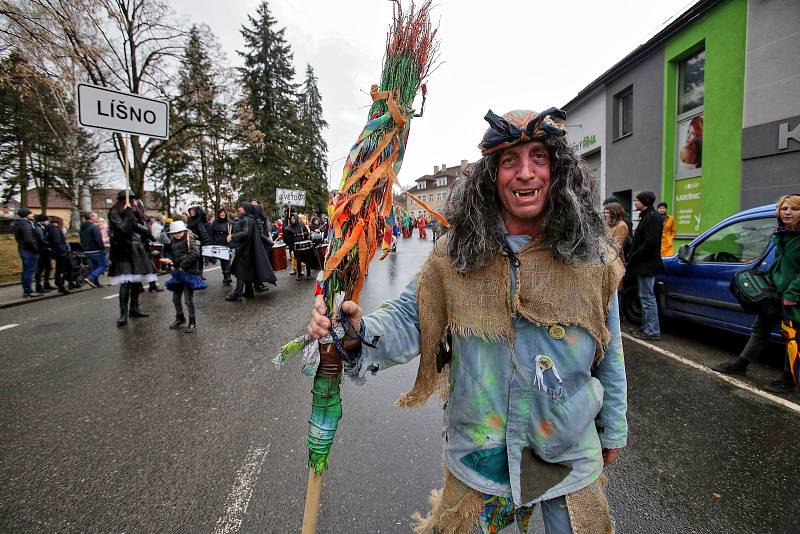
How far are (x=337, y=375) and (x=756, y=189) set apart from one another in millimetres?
11807

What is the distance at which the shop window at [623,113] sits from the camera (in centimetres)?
1511

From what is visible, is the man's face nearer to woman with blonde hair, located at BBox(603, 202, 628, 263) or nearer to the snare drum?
woman with blonde hair, located at BBox(603, 202, 628, 263)

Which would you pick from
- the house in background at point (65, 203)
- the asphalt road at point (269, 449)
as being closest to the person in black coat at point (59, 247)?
the asphalt road at point (269, 449)

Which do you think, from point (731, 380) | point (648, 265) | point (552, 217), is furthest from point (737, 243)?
point (552, 217)

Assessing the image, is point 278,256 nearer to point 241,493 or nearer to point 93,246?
point 93,246

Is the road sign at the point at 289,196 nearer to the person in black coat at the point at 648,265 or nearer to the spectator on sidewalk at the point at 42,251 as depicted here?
the spectator on sidewalk at the point at 42,251

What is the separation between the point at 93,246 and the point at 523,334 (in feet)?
41.3

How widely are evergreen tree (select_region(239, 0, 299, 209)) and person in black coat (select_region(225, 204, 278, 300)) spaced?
65.5 ft

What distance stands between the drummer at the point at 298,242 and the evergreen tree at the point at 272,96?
54.9 ft

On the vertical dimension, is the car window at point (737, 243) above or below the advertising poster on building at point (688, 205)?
below

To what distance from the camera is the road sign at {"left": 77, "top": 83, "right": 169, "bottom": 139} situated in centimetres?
539

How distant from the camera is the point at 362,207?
1487 mm

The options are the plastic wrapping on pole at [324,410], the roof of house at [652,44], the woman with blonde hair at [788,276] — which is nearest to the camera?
the plastic wrapping on pole at [324,410]

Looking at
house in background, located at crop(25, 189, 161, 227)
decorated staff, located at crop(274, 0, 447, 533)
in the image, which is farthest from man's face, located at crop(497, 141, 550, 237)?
house in background, located at crop(25, 189, 161, 227)
